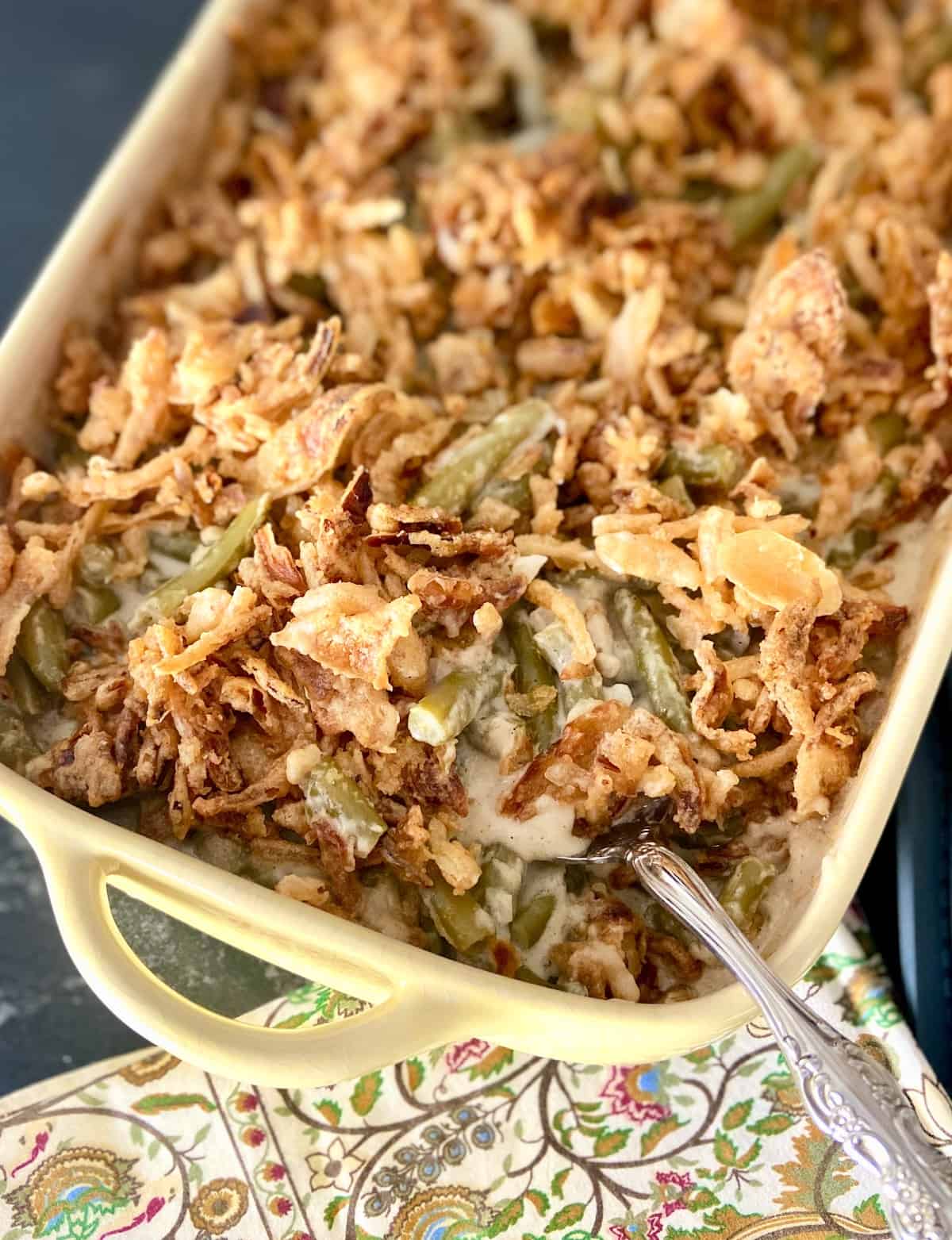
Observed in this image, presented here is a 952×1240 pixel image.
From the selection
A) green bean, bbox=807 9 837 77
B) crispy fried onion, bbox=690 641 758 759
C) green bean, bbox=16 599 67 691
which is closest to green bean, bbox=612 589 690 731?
crispy fried onion, bbox=690 641 758 759

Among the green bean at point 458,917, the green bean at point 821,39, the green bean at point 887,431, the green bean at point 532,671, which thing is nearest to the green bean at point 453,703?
the green bean at point 532,671

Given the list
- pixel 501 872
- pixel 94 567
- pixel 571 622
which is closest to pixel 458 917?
pixel 501 872

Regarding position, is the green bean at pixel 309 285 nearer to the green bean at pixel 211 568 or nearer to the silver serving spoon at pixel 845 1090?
the green bean at pixel 211 568

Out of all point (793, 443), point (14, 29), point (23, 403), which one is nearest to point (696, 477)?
point (793, 443)

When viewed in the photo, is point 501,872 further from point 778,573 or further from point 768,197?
point 768,197

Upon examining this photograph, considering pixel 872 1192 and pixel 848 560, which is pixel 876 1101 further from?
pixel 848 560

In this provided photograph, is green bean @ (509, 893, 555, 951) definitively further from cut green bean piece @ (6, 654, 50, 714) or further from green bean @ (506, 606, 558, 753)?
cut green bean piece @ (6, 654, 50, 714)
